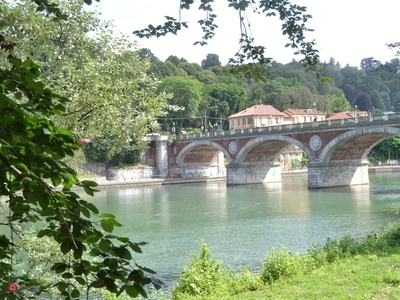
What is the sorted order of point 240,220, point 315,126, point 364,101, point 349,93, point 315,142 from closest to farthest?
point 240,220 → point 315,142 → point 315,126 → point 364,101 → point 349,93

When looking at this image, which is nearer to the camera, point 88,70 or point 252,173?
point 88,70

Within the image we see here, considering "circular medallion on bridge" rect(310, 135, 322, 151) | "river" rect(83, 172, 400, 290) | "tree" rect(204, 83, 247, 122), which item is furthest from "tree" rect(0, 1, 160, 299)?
"tree" rect(204, 83, 247, 122)

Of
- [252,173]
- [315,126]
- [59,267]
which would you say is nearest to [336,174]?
[315,126]

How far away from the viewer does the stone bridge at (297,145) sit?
3391 centimetres

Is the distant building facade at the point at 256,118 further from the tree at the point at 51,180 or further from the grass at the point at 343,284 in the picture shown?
the tree at the point at 51,180

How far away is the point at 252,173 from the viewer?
44312 millimetres

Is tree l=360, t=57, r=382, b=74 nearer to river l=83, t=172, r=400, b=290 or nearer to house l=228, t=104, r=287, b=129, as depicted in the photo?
house l=228, t=104, r=287, b=129

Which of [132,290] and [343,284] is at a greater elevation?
[132,290]

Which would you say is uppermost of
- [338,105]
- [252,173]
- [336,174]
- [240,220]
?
[338,105]

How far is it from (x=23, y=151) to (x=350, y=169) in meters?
37.7

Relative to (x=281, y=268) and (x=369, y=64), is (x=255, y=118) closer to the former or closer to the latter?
(x=281, y=268)

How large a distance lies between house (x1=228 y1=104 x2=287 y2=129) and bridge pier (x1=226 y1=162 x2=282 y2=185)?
44.7 feet

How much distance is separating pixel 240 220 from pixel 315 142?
55.5 feet

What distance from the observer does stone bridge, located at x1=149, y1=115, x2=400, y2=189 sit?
1335 inches
